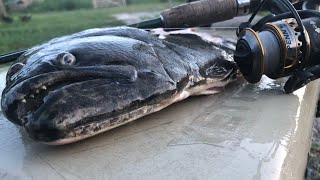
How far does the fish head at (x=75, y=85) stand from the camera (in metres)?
1.43

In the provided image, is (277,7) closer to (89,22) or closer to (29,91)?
(29,91)

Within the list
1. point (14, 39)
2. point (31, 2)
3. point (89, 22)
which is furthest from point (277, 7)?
point (31, 2)

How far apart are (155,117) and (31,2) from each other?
416 inches

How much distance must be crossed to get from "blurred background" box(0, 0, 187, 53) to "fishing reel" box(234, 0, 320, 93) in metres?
4.86

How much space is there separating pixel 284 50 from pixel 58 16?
28.2 ft

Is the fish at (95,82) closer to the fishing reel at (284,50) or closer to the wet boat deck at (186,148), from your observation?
the wet boat deck at (186,148)

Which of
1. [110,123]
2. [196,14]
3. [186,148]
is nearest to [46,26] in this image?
[196,14]

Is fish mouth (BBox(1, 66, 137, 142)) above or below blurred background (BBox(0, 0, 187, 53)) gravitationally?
above

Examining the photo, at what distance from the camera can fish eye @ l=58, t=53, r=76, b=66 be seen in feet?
5.10

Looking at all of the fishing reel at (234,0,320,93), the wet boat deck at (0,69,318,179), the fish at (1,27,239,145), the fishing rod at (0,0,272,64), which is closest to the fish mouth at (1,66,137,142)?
the fish at (1,27,239,145)

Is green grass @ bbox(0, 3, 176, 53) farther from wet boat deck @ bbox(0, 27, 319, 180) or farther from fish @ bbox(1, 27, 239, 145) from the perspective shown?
wet boat deck @ bbox(0, 27, 319, 180)

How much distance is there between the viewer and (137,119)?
1757 millimetres

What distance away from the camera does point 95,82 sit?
4.99 feet

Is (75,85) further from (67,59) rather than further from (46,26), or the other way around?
(46,26)
